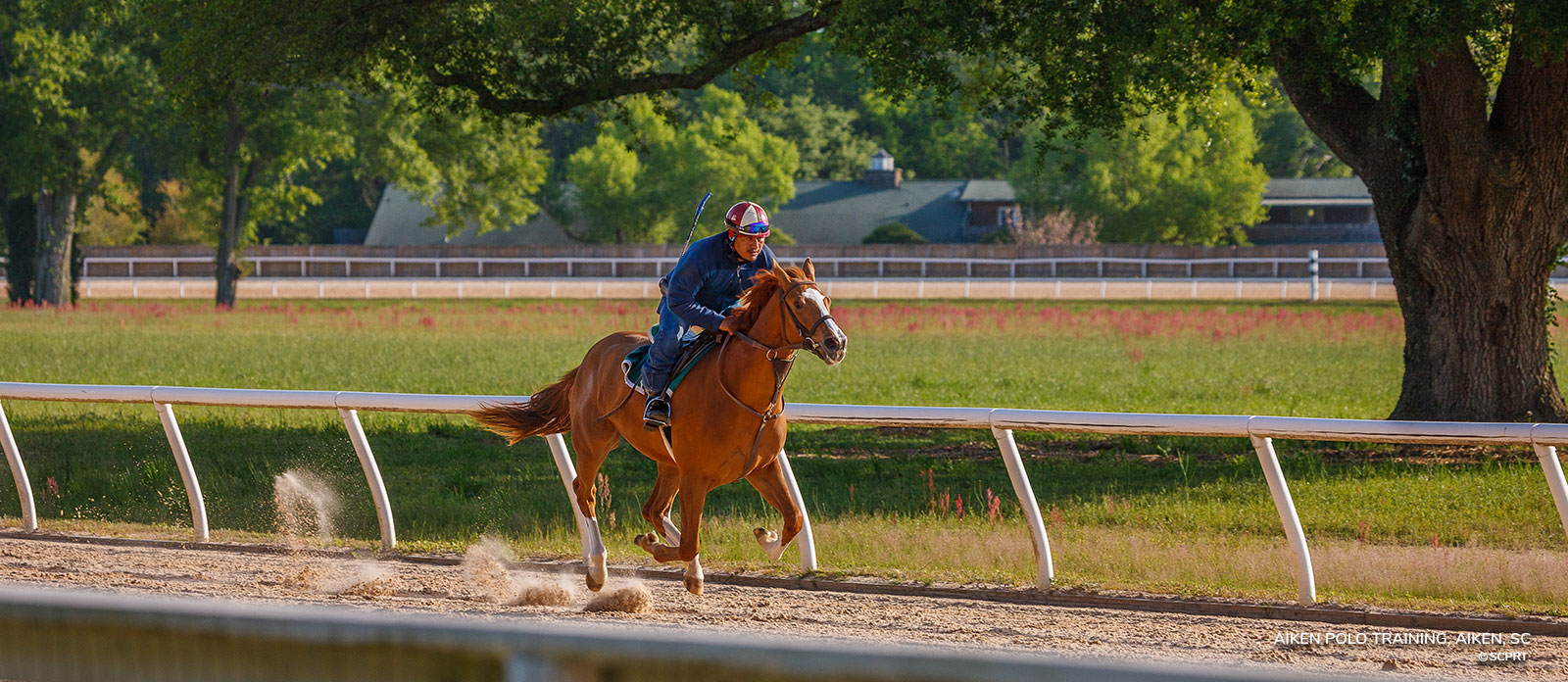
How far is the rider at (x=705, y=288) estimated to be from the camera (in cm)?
607

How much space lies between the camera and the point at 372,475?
8281 mm

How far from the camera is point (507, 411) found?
7312 millimetres

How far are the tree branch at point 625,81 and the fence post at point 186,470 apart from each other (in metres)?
5.79

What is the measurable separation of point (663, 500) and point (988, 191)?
5739 centimetres

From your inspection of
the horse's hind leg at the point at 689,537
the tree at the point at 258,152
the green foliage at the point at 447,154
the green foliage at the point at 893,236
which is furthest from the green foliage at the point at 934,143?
the horse's hind leg at the point at 689,537

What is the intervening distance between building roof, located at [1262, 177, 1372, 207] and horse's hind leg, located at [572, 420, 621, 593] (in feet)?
188

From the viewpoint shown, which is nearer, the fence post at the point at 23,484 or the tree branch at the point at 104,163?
the fence post at the point at 23,484

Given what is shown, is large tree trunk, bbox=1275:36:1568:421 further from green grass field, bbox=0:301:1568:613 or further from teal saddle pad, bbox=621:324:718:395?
teal saddle pad, bbox=621:324:718:395

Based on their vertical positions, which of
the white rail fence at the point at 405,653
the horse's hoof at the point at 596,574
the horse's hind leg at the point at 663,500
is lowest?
the horse's hoof at the point at 596,574

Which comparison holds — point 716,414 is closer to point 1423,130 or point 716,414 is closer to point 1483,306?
point 1423,130

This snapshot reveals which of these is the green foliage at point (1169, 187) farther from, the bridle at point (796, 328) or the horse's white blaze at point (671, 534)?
the bridle at point (796, 328)

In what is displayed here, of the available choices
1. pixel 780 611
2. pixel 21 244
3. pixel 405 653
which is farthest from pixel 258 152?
pixel 405 653

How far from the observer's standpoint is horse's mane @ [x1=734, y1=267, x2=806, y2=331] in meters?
5.86

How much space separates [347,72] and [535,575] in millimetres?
7977
